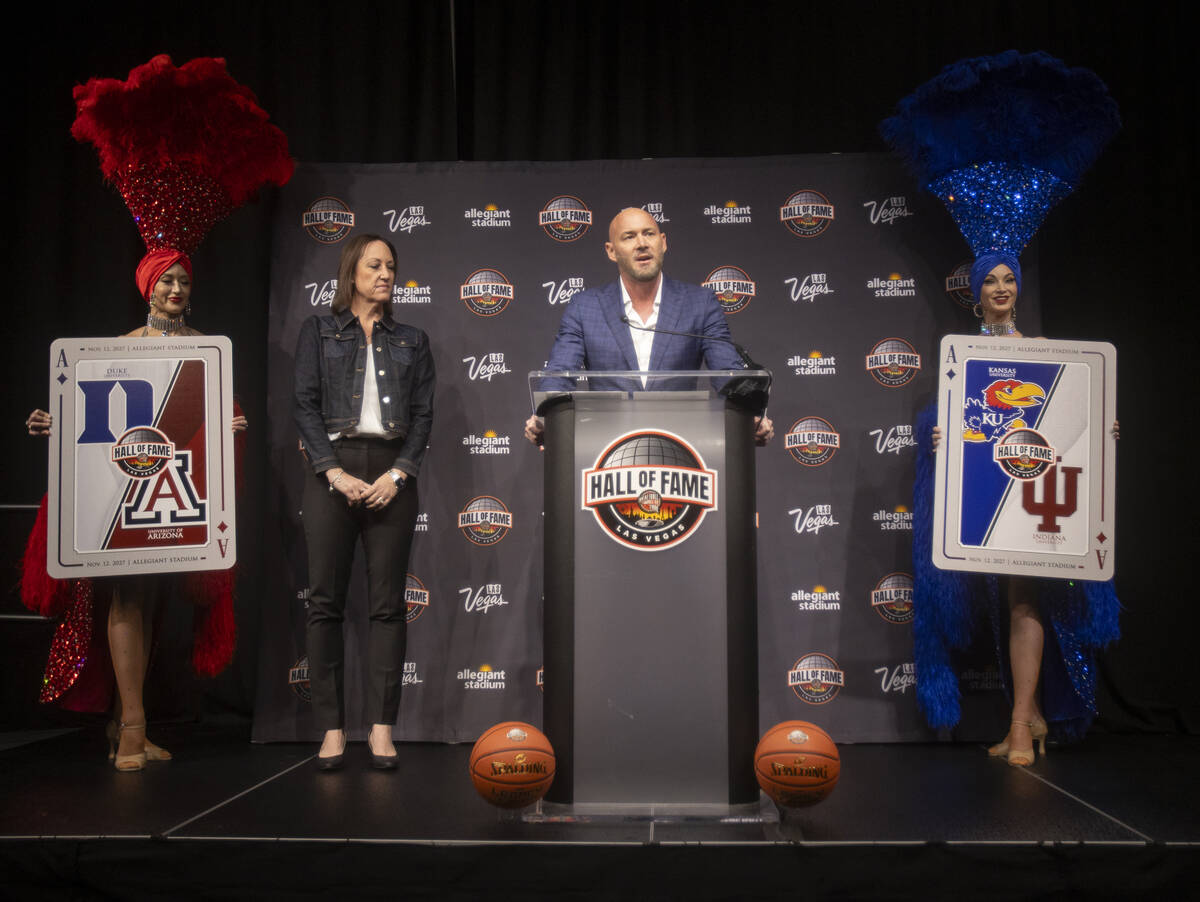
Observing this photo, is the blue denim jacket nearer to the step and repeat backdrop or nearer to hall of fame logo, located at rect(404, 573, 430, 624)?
the step and repeat backdrop

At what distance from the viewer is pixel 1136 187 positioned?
4.48m

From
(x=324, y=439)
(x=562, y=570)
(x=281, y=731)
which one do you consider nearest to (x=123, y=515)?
(x=324, y=439)

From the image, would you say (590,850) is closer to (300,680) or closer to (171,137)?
(300,680)

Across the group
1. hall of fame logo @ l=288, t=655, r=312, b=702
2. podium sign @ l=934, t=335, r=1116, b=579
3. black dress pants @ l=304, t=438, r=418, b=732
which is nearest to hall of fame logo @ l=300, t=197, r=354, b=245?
black dress pants @ l=304, t=438, r=418, b=732

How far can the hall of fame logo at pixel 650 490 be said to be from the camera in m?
2.53

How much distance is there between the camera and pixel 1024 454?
3400 millimetres

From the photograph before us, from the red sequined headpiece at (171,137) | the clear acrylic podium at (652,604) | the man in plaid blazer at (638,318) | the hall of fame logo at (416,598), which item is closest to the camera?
the clear acrylic podium at (652,604)

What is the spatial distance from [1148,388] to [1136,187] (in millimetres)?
958

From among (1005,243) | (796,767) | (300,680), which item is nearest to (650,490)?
(796,767)

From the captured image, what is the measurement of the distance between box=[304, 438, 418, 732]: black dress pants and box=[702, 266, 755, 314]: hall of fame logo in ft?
5.41

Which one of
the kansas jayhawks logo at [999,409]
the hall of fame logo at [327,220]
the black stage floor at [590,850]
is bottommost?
the black stage floor at [590,850]

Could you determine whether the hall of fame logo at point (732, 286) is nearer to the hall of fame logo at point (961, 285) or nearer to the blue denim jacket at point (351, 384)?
the hall of fame logo at point (961, 285)

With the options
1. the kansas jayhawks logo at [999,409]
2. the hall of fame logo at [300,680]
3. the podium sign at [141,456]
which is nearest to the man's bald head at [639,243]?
the kansas jayhawks logo at [999,409]

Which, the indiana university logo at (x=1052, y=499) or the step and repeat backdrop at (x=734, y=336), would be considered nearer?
the indiana university logo at (x=1052, y=499)
